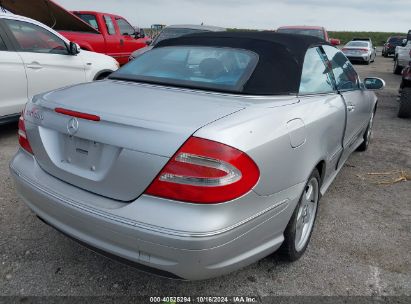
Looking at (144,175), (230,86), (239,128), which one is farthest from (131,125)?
(230,86)

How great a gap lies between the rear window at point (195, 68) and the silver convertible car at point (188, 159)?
0.6 inches

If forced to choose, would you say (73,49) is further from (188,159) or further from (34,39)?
(188,159)

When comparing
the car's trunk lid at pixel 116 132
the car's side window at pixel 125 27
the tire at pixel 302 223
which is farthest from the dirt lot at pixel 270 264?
the car's side window at pixel 125 27

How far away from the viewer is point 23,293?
7.50 ft

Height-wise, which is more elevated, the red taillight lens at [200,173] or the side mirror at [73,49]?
the red taillight lens at [200,173]

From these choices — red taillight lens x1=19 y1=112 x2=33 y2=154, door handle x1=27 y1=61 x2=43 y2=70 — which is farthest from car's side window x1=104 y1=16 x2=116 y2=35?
red taillight lens x1=19 y1=112 x2=33 y2=154

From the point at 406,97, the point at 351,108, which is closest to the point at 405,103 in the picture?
the point at 406,97

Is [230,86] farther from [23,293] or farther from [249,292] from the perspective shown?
[23,293]

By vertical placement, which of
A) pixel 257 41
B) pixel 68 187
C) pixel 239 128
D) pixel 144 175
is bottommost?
pixel 68 187

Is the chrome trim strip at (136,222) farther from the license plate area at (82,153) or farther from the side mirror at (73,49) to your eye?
the side mirror at (73,49)

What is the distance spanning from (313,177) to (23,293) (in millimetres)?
1952

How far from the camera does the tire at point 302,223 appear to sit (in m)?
2.40

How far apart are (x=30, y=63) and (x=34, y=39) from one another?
45 centimetres

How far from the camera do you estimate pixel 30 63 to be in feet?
16.6
